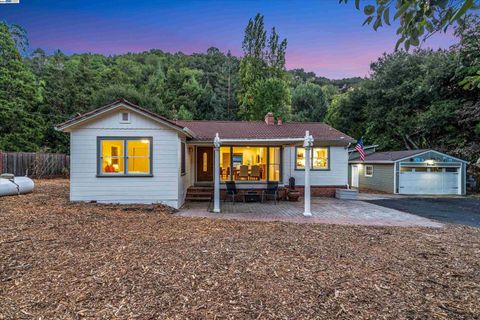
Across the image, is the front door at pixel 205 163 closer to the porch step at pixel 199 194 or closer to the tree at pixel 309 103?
the porch step at pixel 199 194

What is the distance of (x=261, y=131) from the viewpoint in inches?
603

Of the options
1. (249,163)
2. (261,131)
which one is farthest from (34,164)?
(261,131)

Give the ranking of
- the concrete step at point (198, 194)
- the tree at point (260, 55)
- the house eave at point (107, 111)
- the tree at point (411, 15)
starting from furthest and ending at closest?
the tree at point (260, 55) < the concrete step at point (198, 194) < the house eave at point (107, 111) < the tree at point (411, 15)

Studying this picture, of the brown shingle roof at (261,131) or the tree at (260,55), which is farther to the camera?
the tree at (260,55)

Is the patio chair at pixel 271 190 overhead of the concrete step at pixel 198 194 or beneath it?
overhead

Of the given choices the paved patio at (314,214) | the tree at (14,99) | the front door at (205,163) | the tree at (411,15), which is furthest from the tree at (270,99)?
the tree at (411,15)

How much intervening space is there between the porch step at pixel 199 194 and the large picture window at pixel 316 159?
203 inches

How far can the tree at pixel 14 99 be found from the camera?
71.6ft

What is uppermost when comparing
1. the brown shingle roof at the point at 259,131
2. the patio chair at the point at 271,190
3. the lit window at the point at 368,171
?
the brown shingle roof at the point at 259,131

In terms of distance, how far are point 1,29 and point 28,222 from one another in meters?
24.0

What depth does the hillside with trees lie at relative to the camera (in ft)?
67.5

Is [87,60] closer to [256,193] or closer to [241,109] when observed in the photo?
[241,109]

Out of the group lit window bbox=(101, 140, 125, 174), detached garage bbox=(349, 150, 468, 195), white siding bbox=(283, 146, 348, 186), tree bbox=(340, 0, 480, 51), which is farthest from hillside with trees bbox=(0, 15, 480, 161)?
lit window bbox=(101, 140, 125, 174)

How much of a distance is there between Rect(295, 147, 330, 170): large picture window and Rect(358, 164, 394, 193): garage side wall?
5.83 metres
